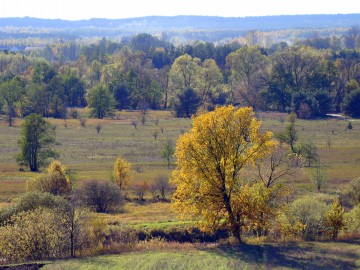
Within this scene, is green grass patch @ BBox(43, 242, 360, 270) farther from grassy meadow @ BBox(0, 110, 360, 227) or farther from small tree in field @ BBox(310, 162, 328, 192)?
small tree in field @ BBox(310, 162, 328, 192)

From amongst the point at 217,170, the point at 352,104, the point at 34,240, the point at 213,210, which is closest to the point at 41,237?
the point at 34,240

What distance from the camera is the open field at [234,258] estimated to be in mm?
26703

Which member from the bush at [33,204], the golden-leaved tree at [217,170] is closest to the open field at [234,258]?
the golden-leaved tree at [217,170]

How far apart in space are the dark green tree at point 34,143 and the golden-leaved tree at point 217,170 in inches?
1388

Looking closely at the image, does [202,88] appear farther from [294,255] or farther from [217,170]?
[294,255]

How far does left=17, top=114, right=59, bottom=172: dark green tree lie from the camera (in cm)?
6244

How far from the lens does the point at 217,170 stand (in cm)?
3098

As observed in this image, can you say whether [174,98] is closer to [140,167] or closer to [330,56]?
[140,167]

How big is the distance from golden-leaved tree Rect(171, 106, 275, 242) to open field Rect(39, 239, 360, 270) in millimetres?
2042

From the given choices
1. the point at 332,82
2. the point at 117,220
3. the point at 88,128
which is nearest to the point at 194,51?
the point at 332,82

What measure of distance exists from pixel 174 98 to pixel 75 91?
83.9 ft

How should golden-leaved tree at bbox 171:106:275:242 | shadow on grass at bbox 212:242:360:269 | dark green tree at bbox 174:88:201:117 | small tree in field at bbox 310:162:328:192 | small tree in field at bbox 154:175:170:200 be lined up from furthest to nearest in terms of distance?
dark green tree at bbox 174:88:201:117 < small tree in field at bbox 154:175:170:200 < small tree in field at bbox 310:162:328:192 < golden-leaved tree at bbox 171:106:275:242 < shadow on grass at bbox 212:242:360:269

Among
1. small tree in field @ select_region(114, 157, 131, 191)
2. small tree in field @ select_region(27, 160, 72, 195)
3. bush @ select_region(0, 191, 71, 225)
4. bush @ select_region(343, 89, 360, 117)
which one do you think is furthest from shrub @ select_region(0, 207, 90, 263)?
bush @ select_region(343, 89, 360, 117)

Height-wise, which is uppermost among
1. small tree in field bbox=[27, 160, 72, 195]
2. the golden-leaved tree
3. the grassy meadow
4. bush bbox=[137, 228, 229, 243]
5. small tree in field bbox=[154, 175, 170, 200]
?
the golden-leaved tree
